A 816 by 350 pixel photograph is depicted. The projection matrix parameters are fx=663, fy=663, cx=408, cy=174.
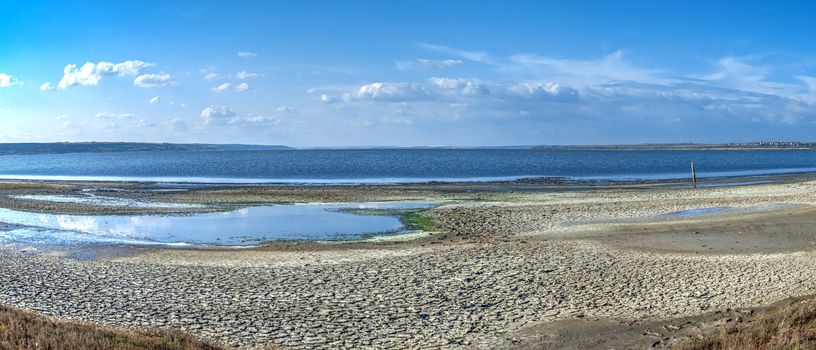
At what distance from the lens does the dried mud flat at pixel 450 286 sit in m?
13.3

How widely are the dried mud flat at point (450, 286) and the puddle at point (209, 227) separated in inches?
127

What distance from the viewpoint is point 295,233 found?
28.4 metres

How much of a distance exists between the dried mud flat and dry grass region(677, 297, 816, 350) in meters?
1.51

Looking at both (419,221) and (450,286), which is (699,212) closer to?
(419,221)

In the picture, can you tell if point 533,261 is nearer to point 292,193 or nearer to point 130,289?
point 130,289

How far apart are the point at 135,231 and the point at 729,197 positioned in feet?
113

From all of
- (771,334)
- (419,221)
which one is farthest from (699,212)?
(771,334)

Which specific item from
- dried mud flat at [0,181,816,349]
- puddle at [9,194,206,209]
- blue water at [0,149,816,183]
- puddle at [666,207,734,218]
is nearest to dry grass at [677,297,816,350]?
Result: dried mud flat at [0,181,816,349]

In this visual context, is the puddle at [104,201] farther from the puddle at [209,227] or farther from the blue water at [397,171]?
the blue water at [397,171]

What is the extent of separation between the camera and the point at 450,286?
17.1m

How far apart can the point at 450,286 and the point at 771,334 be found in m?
8.15

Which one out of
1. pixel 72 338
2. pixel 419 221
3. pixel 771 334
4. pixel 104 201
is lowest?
pixel 419 221

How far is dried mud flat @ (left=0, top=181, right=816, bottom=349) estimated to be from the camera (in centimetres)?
1334

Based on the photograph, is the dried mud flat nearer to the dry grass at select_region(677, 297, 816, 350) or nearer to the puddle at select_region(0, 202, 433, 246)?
the dry grass at select_region(677, 297, 816, 350)
